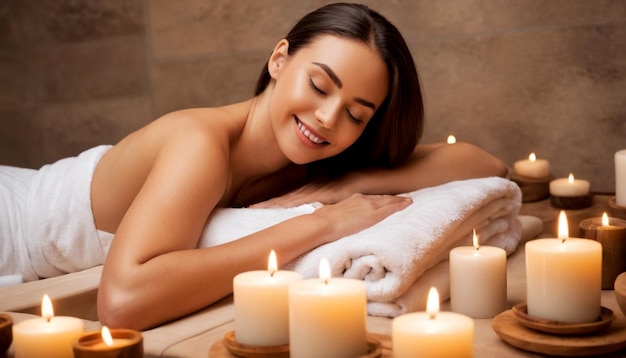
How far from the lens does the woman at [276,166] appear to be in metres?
1.24

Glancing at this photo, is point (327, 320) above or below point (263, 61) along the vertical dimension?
below

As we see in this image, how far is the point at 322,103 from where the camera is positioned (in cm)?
156

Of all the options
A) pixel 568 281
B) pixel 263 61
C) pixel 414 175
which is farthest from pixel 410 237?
pixel 263 61

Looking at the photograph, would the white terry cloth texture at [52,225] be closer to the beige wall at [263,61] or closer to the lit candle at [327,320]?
the lit candle at [327,320]

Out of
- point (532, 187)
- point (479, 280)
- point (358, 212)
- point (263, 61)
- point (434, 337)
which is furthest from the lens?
point (263, 61)

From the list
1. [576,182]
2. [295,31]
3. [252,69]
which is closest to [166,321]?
[295,31]

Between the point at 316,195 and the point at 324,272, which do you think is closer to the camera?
the point at 324,272

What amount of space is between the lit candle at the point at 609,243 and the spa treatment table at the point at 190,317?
0.04m

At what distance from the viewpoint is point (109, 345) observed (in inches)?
34.1

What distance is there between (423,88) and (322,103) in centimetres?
118

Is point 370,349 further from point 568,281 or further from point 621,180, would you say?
point 621,180

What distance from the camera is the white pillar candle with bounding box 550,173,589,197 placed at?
6.98 ft

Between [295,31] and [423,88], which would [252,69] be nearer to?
[423,88]

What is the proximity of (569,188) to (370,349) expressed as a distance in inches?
54.2
